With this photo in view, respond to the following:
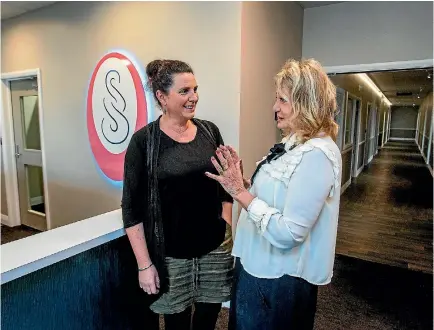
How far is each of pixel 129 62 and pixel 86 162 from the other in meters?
1.08

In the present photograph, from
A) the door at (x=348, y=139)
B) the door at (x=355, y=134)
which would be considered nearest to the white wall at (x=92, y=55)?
the door at (x=348, y=139)

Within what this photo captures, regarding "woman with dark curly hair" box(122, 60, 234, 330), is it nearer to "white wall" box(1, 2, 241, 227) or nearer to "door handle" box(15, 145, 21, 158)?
"white wall" box(1, 2, 241, 227)

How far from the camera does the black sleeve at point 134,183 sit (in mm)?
1198

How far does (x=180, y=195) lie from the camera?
1.27 metres

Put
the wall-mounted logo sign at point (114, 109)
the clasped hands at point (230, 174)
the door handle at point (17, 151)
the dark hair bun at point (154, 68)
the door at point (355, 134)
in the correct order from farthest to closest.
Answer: the door at point (355, 134)
the door handle at point (17, 151)
the wall-mounted logo sign at point (114, 109)
the dark hair bun at point (154, 68)
the clasped hands at point (230, 174)

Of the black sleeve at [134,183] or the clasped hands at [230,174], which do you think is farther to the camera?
the black sleeve at [134,183]

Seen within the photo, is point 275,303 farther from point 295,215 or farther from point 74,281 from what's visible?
point 74,281

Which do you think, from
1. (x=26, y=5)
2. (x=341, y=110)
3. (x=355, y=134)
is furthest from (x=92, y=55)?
(x=355, y=134)

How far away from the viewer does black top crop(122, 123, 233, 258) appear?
122 cm

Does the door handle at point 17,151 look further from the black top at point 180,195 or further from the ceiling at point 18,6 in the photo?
the black top at point 180,195

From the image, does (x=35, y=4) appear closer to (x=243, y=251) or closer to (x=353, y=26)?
(x=353, y=26)

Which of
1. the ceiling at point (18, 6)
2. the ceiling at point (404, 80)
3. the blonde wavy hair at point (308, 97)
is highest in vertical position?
the ceiling at point (18, 6)

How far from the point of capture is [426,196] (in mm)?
5684

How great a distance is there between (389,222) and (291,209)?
407 cm
